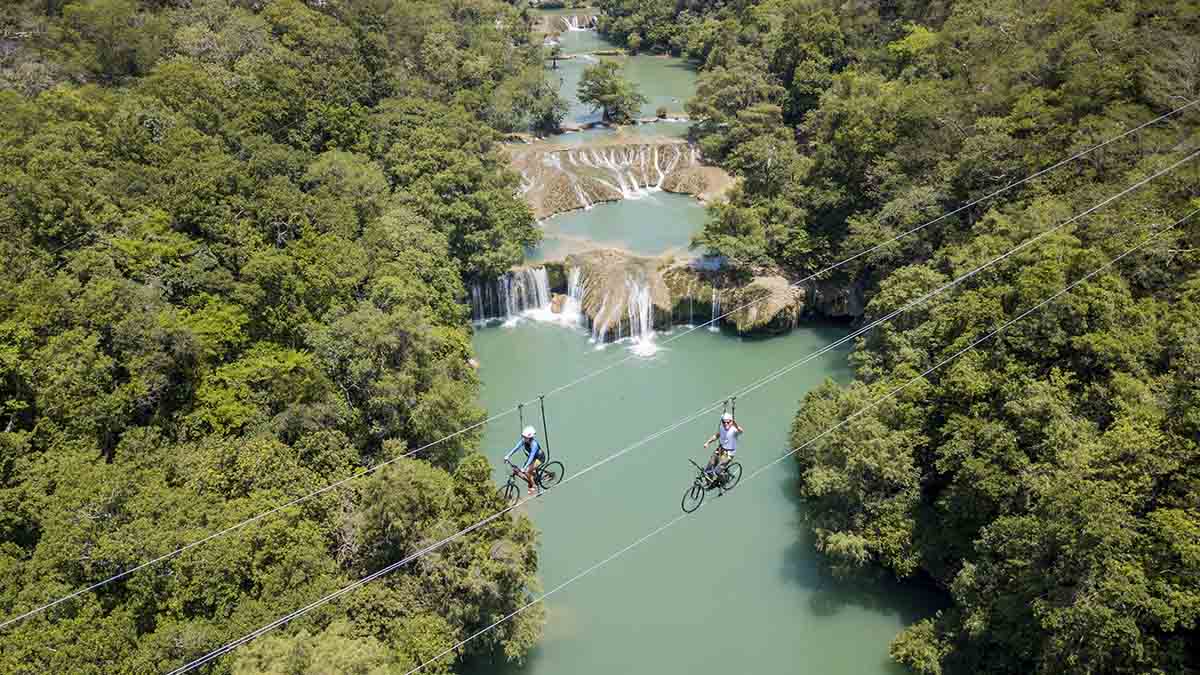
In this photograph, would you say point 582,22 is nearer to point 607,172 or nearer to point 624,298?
point 607,172

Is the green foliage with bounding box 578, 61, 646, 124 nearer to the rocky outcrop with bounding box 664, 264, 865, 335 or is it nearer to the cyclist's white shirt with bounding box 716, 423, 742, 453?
the rocky outcrop with bounding box 664, 264, 865, 335

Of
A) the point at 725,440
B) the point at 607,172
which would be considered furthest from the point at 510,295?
the point at 725,440

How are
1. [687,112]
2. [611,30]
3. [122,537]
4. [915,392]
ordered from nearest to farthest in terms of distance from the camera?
[122,537], [915,392], [687,112], [611,30]

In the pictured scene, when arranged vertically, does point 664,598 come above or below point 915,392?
below

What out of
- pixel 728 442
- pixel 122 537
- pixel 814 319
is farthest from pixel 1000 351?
pixel 122 537

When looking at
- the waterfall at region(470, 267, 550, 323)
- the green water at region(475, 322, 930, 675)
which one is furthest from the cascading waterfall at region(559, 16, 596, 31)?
the green water at region(475, 322, 930, 675)

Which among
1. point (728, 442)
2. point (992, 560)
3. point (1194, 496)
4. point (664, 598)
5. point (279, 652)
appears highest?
point (728, 442)

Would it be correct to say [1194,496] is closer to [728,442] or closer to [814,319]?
[728,442]
